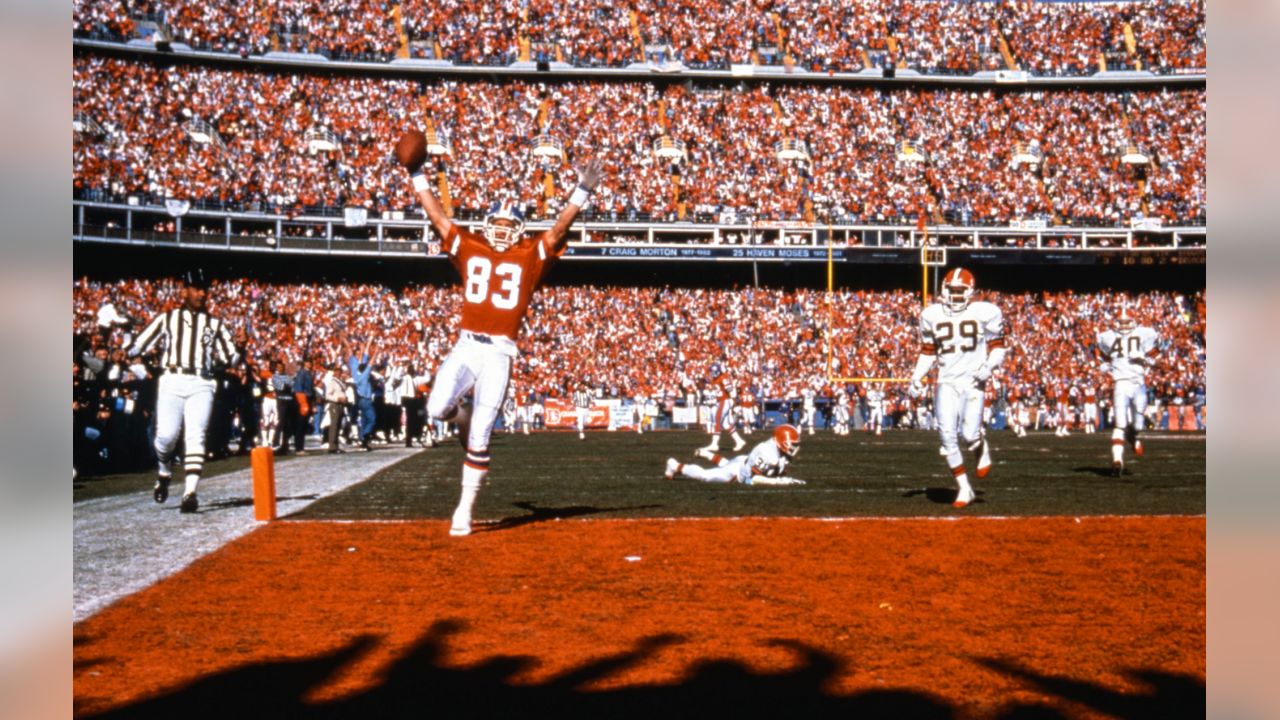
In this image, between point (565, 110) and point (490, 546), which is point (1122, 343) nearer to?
point (490, 546)

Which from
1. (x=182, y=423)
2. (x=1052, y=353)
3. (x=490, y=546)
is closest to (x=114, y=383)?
(x=182, y=423)

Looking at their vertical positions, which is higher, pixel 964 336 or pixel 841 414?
pixel 964 336

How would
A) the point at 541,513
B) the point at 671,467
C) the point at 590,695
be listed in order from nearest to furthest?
the point at 590,695 → the point at 541,513 → the point at 671,467

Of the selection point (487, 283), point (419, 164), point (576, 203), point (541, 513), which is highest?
point (419, 164)

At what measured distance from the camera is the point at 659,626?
5.06m

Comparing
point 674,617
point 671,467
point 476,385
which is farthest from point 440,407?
point 671,467

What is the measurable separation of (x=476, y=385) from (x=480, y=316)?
0.53m

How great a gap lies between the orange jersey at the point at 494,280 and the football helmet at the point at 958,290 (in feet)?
14.7

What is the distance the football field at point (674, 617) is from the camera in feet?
12.8

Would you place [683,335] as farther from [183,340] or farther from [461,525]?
[461,525]

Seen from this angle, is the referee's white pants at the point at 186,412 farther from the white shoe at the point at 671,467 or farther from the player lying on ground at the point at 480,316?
the white shoe at the point at 671,467

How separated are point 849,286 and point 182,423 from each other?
3228 centimetres

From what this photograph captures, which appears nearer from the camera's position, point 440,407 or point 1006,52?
point 440,407
